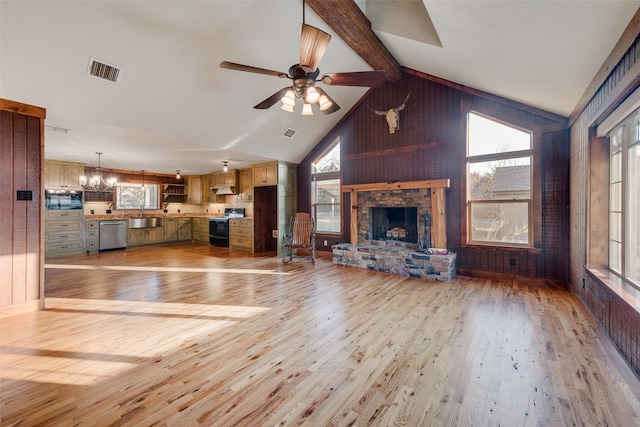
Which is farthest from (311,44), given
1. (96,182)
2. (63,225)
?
(63,225)

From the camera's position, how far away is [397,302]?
11.3 feet

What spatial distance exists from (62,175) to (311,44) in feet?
25.2

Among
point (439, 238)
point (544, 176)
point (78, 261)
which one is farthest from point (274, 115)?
point (78, 261)

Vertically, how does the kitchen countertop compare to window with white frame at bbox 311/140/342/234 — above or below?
below

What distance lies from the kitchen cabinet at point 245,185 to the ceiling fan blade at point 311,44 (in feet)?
17.0

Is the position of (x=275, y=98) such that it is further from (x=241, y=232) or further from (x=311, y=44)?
(x=241, y=232)

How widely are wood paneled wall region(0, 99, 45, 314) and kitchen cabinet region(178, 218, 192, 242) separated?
594 centimetres

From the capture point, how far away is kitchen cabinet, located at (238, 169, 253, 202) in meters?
7.53

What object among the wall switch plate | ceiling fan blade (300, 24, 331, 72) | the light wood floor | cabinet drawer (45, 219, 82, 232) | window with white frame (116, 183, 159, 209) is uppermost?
ceiling fan blade (300, 24, 331, 72)

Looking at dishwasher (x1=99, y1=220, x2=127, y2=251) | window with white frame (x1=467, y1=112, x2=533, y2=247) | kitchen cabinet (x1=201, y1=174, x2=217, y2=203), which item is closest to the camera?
window with white frame (x1=467, y1=112, x2=533, y2=247)

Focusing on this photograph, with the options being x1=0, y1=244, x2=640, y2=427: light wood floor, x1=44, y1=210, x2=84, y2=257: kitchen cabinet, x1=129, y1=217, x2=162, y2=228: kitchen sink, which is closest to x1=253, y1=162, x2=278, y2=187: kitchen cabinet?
x1=0, y1=244, x2=640, y2=427: light wood floor

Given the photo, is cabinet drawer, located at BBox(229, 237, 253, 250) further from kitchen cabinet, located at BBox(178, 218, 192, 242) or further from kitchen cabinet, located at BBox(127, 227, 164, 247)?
kitchen cabinet, located at BBox(127, 227, 164, 247)

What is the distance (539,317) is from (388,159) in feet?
12.2

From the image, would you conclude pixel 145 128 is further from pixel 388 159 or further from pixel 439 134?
pixel 439 134
